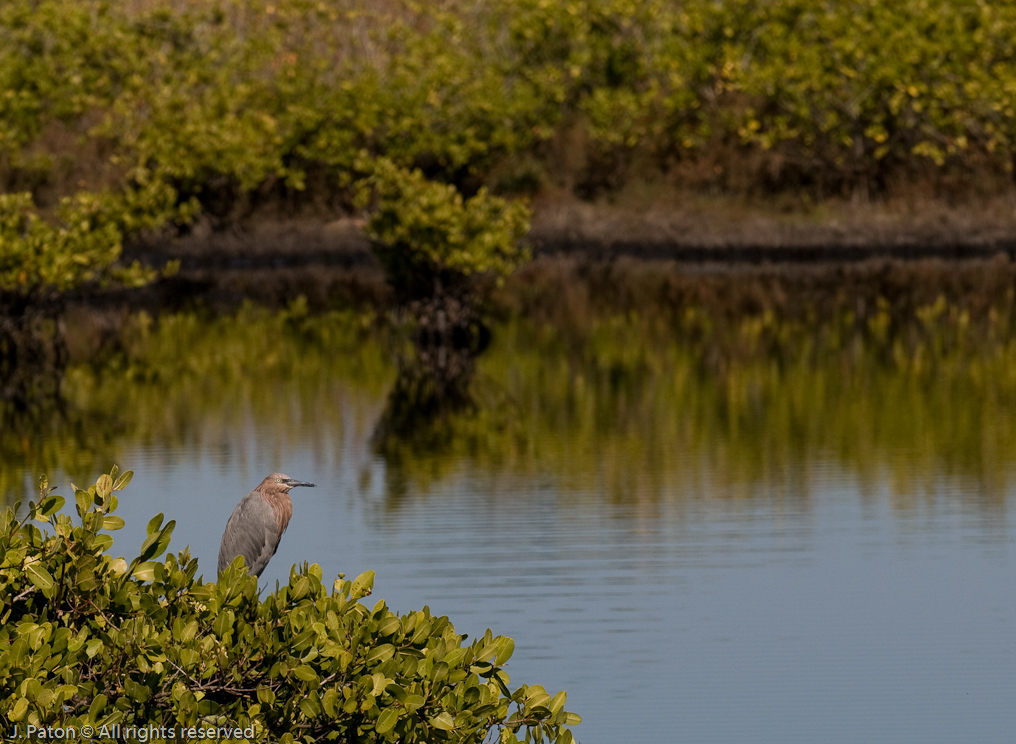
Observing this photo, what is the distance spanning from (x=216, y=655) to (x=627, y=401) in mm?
13742

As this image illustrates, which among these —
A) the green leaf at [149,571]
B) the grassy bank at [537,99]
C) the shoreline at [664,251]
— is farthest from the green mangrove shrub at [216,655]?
the grassy bank at [537,99]

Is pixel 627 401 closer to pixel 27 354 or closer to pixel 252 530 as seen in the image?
pixel 27 354

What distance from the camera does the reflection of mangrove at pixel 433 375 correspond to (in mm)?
16734

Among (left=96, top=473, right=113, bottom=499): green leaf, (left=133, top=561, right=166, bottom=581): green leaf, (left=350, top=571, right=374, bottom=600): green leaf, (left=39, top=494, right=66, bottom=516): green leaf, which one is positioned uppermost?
(left=96, top=473, right=113, bottom=499): green leaf

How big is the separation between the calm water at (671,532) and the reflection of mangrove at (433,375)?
291 millimetres

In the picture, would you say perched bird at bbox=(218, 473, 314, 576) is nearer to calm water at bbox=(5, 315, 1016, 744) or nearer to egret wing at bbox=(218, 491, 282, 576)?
egret wing at bbox=(218, 491, 282, 576)

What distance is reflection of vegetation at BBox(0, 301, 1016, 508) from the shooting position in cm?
1483

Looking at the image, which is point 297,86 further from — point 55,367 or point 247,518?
point 247,518

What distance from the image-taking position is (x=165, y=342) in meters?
24.6

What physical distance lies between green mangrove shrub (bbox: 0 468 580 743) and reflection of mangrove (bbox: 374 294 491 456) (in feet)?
34.1

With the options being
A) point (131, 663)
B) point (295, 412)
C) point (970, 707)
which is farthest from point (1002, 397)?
point (131, 663)

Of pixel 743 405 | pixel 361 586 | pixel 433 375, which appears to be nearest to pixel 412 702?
pixel 361 586

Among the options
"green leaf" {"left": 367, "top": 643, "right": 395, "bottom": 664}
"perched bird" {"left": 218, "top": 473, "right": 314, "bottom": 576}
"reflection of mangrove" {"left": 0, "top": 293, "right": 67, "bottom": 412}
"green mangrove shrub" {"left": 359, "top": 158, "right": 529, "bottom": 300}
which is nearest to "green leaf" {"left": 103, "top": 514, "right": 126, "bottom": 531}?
"green leaf" {"left": 367, "top": 643, "right": 395, "bottom": 664}

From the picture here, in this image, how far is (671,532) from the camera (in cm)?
1197
